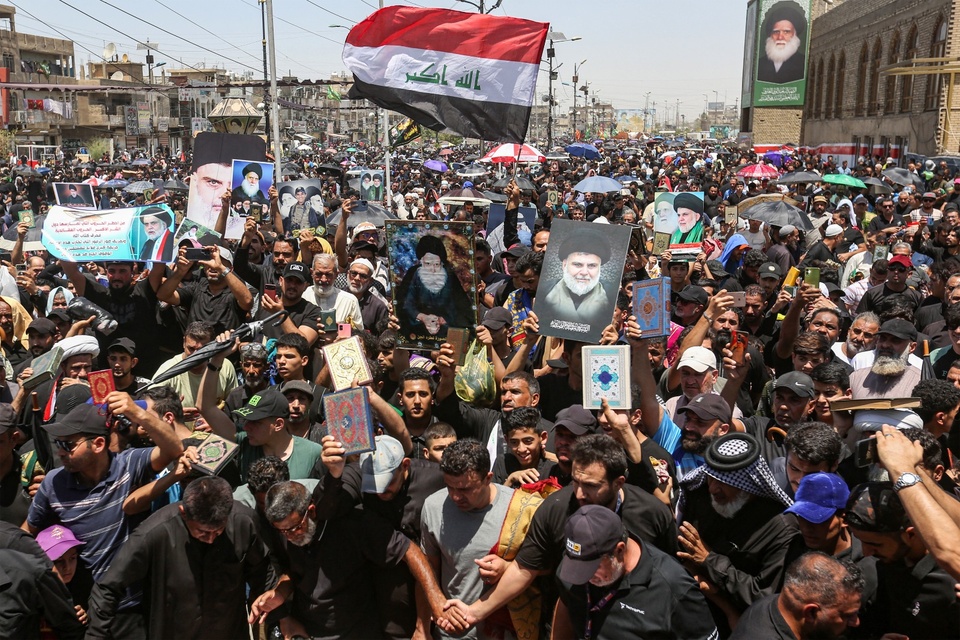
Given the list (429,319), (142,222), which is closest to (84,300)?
(142,222)

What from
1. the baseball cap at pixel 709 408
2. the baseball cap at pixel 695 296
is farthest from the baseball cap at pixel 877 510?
the baseball cap at pixel 695 296

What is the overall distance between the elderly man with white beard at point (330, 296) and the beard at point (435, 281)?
1690 millimetres

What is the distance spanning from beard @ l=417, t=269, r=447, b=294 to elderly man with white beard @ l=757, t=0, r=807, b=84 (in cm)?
6196

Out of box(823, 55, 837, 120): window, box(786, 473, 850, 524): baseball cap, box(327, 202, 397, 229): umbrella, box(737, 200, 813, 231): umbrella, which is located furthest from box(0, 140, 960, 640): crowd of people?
box(823, 55, 837, 120): window

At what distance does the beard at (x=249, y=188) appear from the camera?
33.8 ft

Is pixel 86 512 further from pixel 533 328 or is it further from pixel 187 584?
pixel 533 328

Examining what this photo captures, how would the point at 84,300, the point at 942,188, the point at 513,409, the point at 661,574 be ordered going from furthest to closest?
the point at 942,188, the point at 84,300, the point at 513,409, the point at 661,574

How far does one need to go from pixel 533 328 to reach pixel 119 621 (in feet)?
9.34

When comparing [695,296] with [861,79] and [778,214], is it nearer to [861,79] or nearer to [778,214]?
[778,214]

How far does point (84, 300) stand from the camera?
23.3 ft

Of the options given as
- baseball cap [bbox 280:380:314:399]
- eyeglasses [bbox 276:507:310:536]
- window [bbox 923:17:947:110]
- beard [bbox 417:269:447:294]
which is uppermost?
window [bbox 923:17:947:110]

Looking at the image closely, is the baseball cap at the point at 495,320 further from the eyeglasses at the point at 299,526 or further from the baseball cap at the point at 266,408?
the eyeglasses at the point at 299,526

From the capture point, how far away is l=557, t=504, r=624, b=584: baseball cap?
3348 millimetres

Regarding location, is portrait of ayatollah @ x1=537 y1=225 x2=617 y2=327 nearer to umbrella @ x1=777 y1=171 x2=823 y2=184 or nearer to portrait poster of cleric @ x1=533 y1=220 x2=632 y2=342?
portrait poster of cleric @ x1=533 y1=220 x2=632 y2=342
